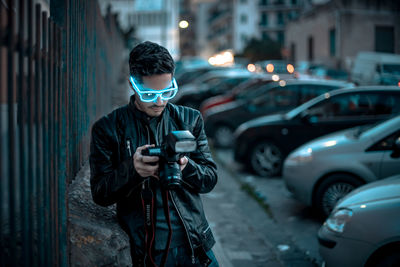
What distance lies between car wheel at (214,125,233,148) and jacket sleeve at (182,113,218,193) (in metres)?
10.1

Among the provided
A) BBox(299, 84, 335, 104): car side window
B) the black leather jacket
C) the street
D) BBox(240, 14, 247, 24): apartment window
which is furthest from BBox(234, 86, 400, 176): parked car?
BBox(240, 14, 247, 24): apartment window

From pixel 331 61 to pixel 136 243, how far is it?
32.8 m

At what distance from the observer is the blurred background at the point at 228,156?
6.54 ft

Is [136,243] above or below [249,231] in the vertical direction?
above

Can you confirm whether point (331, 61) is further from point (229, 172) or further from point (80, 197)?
point (80, 197)

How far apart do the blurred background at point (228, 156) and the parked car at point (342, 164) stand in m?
0.02

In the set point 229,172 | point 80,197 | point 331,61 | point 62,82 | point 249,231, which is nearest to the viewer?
point 62,82

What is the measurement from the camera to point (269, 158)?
31.3 ft

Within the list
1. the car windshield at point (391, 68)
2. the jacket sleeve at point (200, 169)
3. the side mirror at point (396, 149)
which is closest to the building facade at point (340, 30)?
the car windshield at point (391, 68)

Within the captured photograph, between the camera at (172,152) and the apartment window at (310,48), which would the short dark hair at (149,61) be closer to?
the camera at (172,152)

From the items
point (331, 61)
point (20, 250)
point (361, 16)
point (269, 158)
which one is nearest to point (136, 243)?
point (20, 250)

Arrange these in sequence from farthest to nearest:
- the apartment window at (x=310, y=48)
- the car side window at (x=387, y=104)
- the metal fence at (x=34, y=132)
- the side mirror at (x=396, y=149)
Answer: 1. the apartment window at (x=310, y=48)
2. the car side window at (x=387, y=104)
3. the side mirror at (x=396, y=149)
4. the metal fence at (x=34, y=132)

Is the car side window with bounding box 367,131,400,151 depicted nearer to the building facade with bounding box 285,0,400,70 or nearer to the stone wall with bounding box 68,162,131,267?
the stone wall with bounding box 68,162,131,267

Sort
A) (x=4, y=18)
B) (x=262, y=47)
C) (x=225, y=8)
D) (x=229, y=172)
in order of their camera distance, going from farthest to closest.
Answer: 1. (x=225, y=8)
2. (x=262, y=47)
3. (x=229, y=172)
4. (x=4, y=18)
